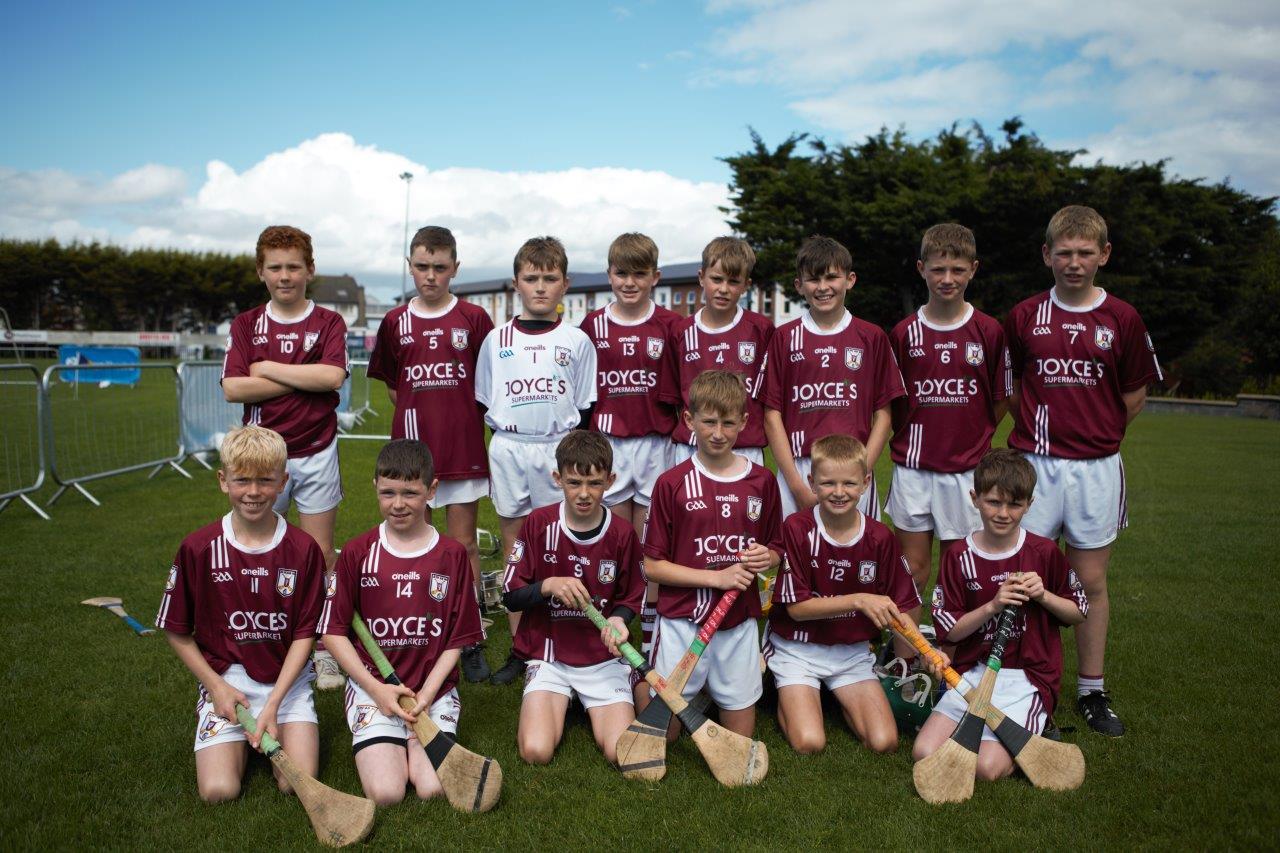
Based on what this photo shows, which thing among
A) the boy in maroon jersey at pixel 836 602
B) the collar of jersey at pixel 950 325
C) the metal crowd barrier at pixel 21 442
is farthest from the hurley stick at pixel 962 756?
the metal crowd barrier at pixel 21 442

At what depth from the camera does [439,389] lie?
14.9 feet

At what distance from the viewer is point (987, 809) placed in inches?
118

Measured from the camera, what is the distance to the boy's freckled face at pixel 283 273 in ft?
13.5

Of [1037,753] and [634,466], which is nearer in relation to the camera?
[1037,753]

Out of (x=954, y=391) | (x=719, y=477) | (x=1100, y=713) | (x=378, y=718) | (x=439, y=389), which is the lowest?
(x=1100, y=713)

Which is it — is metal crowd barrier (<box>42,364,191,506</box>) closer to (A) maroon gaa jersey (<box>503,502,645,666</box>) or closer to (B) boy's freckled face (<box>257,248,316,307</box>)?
(B) boy's freckled face (<box>257,248,316,307</box>)

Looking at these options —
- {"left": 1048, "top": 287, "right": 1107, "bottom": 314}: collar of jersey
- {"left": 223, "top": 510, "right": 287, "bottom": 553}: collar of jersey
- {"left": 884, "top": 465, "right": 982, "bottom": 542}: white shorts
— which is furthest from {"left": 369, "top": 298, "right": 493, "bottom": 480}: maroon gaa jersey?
{"left": 1048, "top": 287, "right": 1107, "bottom": 314}: collar of jersey

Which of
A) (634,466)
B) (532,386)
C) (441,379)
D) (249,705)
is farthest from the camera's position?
(634,466)

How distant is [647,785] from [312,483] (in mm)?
2238

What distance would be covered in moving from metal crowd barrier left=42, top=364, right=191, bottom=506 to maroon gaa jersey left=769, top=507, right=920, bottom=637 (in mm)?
7503

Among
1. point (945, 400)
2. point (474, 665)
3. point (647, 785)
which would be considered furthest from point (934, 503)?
point (474, 665)

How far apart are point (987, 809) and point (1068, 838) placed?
27 cm

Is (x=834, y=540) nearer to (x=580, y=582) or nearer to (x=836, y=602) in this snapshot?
(x=836, y=602)

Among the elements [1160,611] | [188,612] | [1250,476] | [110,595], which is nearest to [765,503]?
[188,612]
